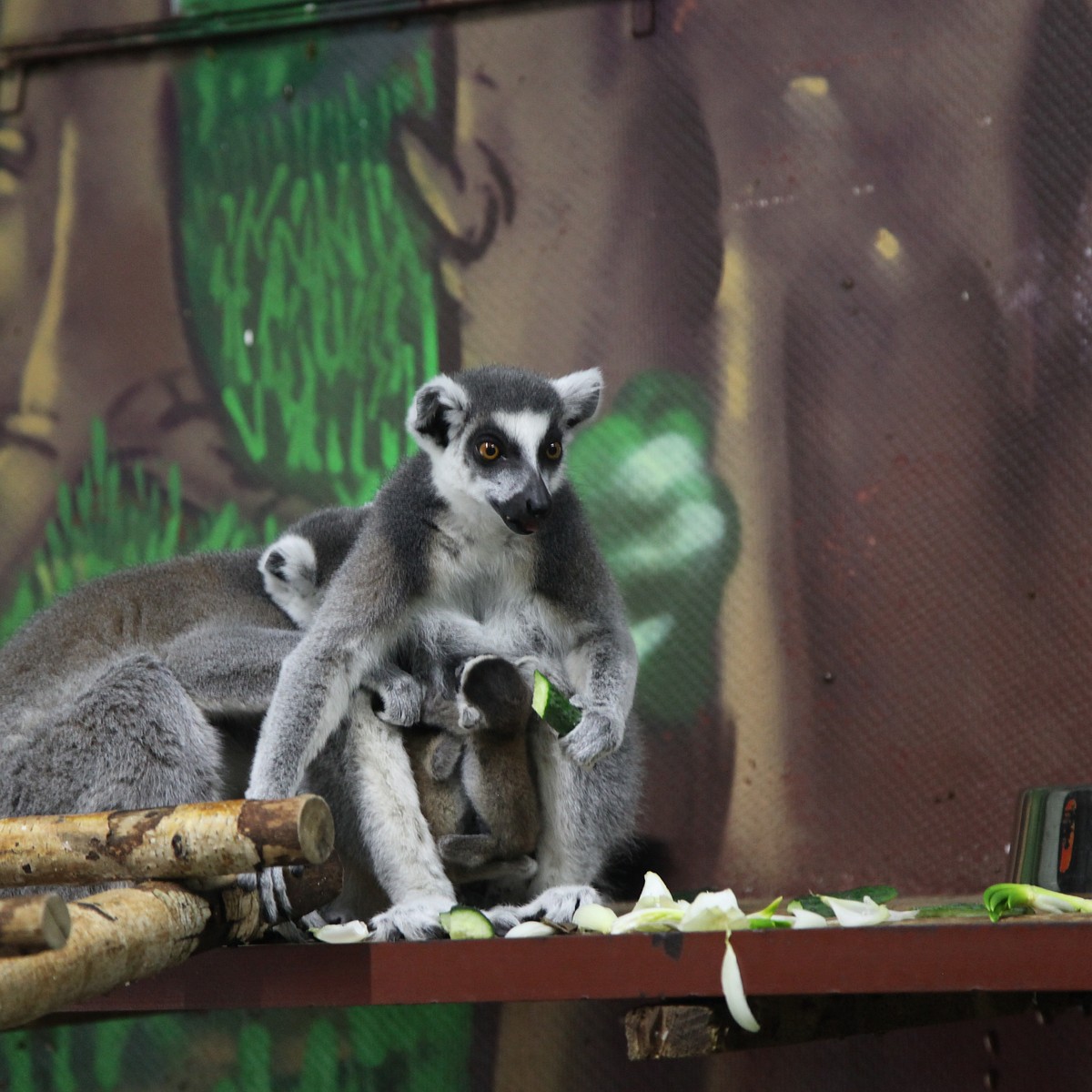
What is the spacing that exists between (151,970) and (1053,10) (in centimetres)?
395

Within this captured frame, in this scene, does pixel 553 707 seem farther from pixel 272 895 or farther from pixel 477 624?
pixel 272 895

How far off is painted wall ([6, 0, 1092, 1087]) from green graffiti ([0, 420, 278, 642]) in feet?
0.05

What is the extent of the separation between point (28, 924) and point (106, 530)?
3.18 meters

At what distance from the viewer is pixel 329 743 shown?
3.61 metres

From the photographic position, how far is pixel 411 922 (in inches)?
126

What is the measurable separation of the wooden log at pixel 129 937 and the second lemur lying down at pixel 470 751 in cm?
51

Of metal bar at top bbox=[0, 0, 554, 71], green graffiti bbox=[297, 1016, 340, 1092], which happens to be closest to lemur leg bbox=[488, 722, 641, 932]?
green graffiti bbox=[297, 1016, 340, 1092]

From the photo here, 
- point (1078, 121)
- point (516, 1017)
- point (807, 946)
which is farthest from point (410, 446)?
point (807, 946)

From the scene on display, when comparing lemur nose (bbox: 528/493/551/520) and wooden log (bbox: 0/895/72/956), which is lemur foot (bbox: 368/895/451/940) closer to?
lemur nose (bbox: 528/493/551/520)

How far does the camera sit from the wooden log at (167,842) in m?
2.70

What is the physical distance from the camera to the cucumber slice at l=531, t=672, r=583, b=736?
344cm

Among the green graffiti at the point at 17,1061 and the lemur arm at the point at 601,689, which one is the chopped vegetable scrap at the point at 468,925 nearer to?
the lemur arm at the point at 601,689

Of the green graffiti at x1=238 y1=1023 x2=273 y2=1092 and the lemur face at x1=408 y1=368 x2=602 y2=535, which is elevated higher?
the lemur face at x1=408 y1=368 x2=602 y2=535


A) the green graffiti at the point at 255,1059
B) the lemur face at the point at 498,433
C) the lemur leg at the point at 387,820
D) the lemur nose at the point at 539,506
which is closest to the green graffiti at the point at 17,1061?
the green graffiti at the point at 255,1059
